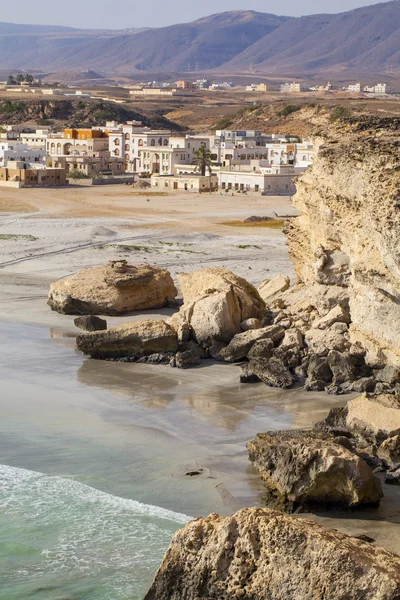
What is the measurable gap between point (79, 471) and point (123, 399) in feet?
16.1

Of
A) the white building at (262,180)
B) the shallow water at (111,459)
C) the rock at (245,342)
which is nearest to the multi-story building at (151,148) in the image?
the white building at (262,180)

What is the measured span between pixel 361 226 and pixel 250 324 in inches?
175

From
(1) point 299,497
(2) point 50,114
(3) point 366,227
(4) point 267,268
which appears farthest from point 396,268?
(2) point 50,114

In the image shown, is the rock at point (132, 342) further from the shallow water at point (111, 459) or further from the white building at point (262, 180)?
the white building at point (262, 180)

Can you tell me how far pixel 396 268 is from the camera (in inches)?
806

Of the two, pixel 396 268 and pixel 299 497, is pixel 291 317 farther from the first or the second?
pixel 299 497

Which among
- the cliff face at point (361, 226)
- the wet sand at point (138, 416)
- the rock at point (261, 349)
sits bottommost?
the wet sand at point (138, 416)

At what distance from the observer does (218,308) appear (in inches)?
1046

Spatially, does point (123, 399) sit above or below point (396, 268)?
below

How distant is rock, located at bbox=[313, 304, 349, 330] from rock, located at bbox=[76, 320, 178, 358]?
3615mm

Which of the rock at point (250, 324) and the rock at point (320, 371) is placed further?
the rock at point (250, 324)

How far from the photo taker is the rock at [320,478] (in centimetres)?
1577

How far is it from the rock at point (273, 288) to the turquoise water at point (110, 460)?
19.7ft

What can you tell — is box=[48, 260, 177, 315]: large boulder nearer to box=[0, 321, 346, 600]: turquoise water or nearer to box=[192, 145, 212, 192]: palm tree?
box=[0, 321, 346, 600]: turquoise water
